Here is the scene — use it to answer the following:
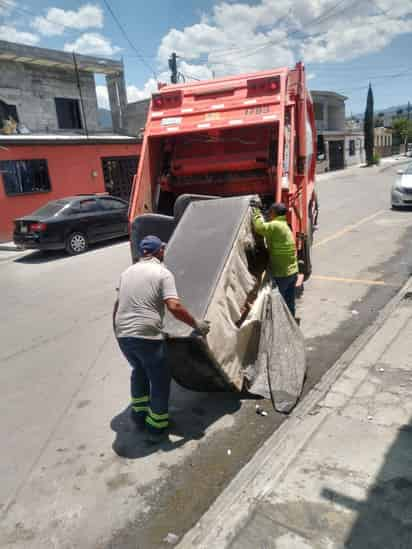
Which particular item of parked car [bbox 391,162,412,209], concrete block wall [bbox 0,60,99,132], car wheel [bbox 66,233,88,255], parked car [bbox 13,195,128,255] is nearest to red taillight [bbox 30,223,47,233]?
parked car [bbox 13,195,128,255]

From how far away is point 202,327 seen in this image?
3215mm

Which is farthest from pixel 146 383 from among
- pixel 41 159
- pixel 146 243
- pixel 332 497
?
pixel 41 159

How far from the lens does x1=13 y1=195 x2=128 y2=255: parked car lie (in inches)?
435

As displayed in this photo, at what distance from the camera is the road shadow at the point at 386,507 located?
232cm

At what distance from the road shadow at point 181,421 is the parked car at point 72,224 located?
314 inches

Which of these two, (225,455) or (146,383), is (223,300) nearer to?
(146,383)

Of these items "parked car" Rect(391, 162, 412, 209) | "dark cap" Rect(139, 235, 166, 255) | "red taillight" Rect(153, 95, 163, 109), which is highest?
"red taillight" Rect(153, 95, 163, 109)

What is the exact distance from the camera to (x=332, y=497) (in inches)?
104

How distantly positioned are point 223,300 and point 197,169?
12.8 feet

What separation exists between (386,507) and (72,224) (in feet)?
34.1

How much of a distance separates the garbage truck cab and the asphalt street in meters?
1.54

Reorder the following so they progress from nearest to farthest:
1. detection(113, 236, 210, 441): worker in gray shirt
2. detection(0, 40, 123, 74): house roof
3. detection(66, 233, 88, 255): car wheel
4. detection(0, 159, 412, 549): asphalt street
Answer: detection(0, 159, 412, 549): asphalt street, detection(113, 236, 210, 441): worker in gray shirt, detection(66, 233, 88, 255): car wheel, detection(0, 40, 123, 74): house roof

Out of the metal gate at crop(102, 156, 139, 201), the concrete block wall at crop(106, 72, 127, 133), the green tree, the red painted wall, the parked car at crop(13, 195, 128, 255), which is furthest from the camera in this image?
the green tree

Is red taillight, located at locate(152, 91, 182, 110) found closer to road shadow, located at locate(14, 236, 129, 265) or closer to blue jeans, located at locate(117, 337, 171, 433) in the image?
blue jeans, located at locate(117, 337, 171, 433)
